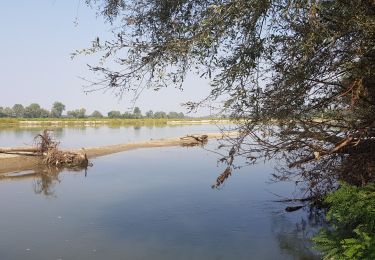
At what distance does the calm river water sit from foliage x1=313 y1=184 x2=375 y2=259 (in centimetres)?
426

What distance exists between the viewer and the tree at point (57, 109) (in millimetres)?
174625

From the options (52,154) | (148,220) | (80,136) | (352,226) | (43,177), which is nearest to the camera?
(352,226)

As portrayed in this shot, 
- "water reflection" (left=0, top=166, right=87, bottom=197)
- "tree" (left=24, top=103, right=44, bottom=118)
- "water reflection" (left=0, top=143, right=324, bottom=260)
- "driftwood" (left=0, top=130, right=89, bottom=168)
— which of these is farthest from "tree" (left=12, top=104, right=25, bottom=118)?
"water reflection" (left=0, top=143, right=324, bottom=260)

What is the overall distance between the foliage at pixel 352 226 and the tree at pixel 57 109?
578ft

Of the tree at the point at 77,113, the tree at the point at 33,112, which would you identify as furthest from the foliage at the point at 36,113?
the tree at the point at 77,113

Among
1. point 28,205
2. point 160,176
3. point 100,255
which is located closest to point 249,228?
point 100,255

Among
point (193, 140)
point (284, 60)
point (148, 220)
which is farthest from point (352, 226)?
point (193, 140)

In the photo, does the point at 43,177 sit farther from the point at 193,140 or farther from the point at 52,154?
the point at 193,140

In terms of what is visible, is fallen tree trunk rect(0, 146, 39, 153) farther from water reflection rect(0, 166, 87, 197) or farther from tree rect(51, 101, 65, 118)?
tree rect(51, 101, 65, 118)

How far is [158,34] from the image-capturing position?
26.7ft

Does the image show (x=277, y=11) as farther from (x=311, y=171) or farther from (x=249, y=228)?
(x=249, y=228)

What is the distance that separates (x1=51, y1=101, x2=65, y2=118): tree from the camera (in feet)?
573

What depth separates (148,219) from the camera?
15.3 m

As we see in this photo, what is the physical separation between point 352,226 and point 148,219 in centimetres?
948
